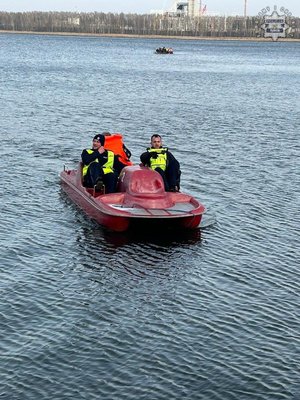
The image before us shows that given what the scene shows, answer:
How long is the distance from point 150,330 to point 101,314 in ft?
4.19

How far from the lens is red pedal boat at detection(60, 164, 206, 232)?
79.0ft

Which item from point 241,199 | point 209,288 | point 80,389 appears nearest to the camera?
point 80,389

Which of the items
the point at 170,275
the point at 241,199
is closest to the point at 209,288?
the point at 170,275

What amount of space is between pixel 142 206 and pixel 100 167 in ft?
8.44

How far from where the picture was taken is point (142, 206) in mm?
24609

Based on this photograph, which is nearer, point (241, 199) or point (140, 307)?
point (140, 307)

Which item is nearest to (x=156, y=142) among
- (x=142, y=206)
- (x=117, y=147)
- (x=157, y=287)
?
(x=117, y=147)

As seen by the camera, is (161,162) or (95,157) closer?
(161,162)

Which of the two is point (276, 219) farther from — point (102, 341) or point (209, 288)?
point (102, 341)

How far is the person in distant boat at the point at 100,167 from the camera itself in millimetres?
26453

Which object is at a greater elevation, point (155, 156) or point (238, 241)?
point (155, 156)

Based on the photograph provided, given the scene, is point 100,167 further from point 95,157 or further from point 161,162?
point 161,162

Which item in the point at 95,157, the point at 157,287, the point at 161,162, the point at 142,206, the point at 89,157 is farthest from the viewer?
the point at 89,157

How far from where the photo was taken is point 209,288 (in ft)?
68.2
